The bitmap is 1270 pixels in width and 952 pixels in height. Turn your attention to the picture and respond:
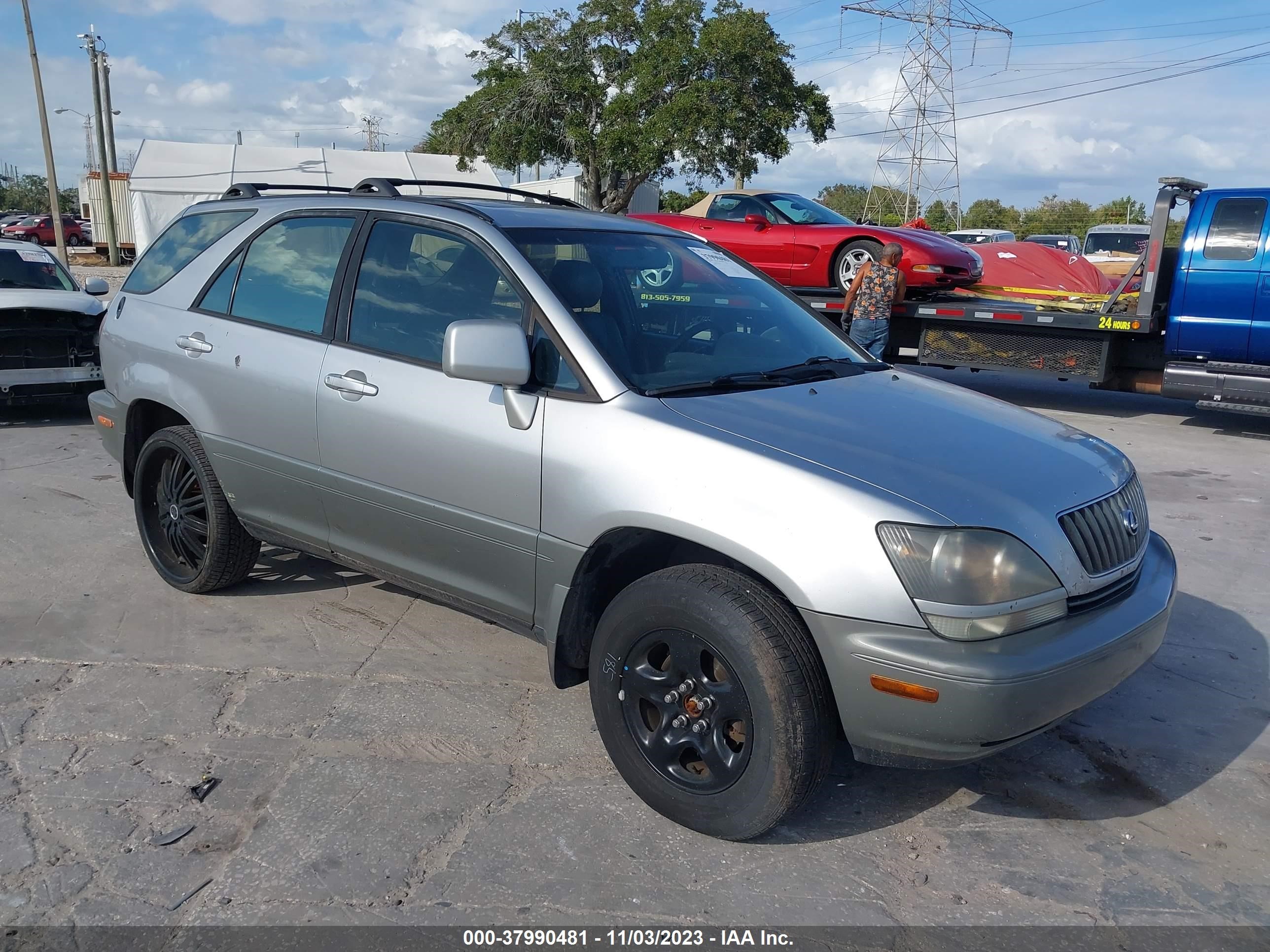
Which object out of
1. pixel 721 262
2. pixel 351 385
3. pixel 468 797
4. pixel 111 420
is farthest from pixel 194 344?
pixel 468 797

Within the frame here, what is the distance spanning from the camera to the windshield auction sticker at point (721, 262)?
435 centimetres

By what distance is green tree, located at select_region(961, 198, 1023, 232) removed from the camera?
146 ft

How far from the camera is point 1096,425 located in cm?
1026

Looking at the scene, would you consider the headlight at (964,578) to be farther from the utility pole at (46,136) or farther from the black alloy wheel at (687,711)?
the utility pole at (46,136)

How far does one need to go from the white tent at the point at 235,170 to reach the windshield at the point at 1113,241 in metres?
17.1

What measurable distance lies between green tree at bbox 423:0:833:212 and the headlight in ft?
77.4

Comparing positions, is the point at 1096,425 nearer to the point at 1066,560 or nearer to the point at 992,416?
the point at 992,416

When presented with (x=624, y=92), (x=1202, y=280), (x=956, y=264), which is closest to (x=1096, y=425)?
(x=1202, y=280)

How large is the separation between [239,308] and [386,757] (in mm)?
2144

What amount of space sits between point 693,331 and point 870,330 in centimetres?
746

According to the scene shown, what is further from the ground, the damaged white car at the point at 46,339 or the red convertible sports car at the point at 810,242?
the red convertible sports car at the point at 810,242

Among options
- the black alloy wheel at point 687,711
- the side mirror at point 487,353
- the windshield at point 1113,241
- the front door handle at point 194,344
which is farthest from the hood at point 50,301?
the windshield at point 1113,241

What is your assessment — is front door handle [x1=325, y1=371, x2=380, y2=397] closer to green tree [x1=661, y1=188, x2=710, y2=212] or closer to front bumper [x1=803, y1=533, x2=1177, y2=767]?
front bumper [x1=803, y1=533, x2=1177, y2=767]

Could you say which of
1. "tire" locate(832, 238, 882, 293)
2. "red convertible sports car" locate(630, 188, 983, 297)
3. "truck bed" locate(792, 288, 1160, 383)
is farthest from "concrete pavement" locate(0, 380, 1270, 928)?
"tire" locate(832, 238, 882, 293)
